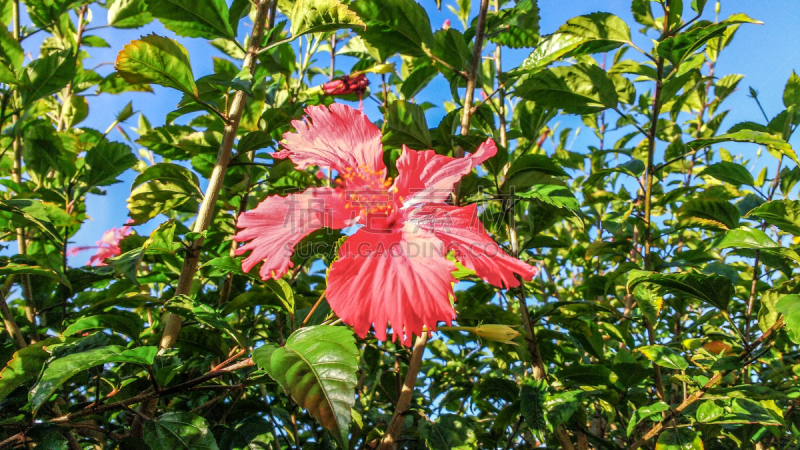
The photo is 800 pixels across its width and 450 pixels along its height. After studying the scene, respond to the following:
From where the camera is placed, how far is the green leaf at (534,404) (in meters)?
1.31

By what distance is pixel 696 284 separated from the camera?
4.33 ft

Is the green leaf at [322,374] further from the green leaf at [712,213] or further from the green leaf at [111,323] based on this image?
the green leaf at [712,213]

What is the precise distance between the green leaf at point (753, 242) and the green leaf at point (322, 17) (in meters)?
1.10

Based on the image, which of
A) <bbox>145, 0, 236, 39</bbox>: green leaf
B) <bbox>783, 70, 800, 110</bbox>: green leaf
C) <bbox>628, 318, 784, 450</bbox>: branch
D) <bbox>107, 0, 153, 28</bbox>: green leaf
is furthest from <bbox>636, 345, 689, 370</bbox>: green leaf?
<bbox>107, 0, 153, 28</bbox>: green leaf

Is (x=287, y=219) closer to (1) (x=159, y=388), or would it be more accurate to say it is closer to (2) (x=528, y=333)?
(1) (x=159, y=388)

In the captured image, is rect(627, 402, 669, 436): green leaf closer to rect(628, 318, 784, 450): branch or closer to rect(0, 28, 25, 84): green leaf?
rect(628, 318, 784, 450): branch

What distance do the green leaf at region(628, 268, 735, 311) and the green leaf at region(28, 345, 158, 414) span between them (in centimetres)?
121

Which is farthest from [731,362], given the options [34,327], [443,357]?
[34,327]

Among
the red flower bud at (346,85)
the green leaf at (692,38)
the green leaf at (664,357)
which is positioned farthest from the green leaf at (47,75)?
the green leaf at (664,357)

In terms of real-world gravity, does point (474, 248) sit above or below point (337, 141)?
below

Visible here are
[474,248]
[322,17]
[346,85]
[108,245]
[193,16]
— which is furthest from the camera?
[108,245]

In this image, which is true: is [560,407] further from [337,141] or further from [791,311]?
[337,141]

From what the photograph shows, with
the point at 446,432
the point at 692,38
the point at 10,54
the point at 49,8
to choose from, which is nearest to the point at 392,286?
the point at 446,432

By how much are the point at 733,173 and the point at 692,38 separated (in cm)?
58
